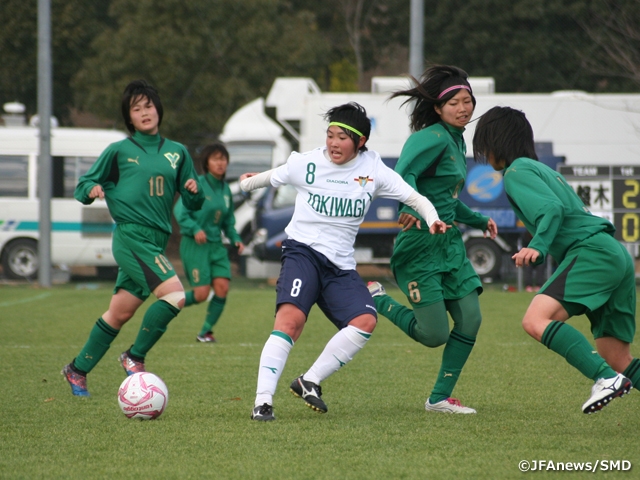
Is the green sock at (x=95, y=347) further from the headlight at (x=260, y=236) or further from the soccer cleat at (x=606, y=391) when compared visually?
the headlight at (x=260, y=236)

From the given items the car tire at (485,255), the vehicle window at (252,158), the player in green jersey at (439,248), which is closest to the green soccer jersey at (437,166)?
the player in green jersey at (439,248)

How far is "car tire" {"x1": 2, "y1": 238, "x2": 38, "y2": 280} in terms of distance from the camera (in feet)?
58.5

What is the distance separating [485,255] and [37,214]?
897 cm

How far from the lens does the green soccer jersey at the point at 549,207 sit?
14.4 feet

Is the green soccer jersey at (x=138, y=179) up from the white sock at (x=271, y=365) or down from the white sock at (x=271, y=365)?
up

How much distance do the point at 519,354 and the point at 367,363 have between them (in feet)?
4.93

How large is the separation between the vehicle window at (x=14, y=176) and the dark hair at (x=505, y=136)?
15140mm

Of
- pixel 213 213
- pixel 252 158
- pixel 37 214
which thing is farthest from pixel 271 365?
pixel 252 158

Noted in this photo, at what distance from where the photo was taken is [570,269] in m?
4.48

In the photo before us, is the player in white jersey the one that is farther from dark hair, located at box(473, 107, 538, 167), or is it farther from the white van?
the white van

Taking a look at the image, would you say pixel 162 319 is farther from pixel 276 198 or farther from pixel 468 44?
pixel 468 44

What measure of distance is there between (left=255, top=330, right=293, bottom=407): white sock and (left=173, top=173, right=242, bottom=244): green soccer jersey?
4.69 meters

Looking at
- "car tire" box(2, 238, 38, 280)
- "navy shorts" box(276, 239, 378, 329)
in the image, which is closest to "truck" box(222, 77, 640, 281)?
"car tire" box(2, 238, 38, 280)

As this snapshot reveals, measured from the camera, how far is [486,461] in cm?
407
